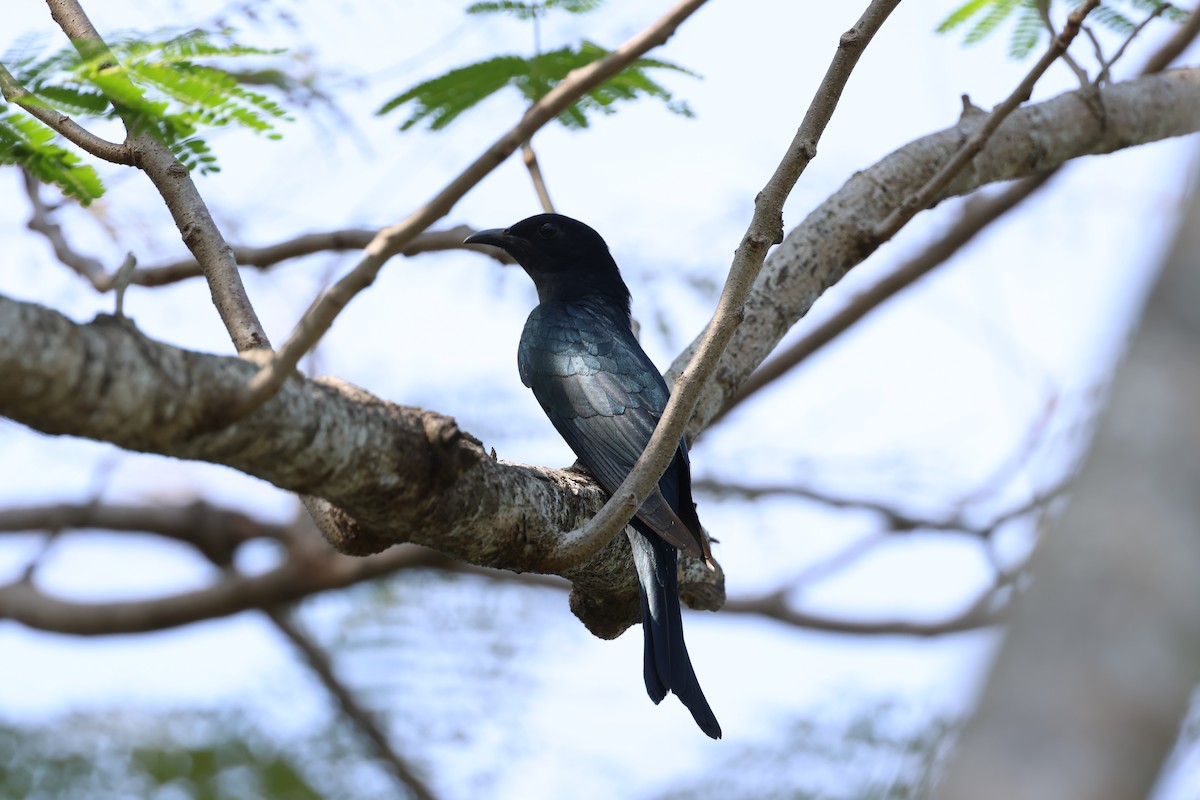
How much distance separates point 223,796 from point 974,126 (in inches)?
173

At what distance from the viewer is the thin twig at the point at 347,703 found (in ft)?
23.0

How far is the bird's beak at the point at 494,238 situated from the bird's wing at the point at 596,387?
1.42ft

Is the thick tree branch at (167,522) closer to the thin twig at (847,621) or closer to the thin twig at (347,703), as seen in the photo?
the thin twig at (347,703)

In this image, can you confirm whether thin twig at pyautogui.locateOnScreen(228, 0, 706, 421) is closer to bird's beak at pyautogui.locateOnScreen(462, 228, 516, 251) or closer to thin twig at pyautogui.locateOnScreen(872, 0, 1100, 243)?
thin twig at pyautogui.locateOnScreen(872, 0, 1100, 243)

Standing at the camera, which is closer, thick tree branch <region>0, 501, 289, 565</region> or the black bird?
the black bird

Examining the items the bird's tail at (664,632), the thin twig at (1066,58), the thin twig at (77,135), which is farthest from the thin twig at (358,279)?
the thin twig at (1066,58)

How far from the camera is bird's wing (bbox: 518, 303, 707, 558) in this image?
4.48 metres

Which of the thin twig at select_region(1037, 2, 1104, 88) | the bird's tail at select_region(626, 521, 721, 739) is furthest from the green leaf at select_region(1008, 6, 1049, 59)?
the bird's tail at select_region(626, 521, 721, 739)

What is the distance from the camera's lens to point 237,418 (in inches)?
90.4

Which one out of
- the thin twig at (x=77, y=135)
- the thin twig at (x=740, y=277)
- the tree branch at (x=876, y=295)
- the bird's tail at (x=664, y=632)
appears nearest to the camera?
the thin twig at (x=740, y=277)

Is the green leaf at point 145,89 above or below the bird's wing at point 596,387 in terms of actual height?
above

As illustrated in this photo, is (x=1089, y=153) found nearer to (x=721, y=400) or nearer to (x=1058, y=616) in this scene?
(x=721, y=400)

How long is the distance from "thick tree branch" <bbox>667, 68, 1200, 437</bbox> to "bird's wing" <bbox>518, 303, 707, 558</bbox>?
197 millimetres

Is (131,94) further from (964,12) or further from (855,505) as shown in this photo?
(855,505)
